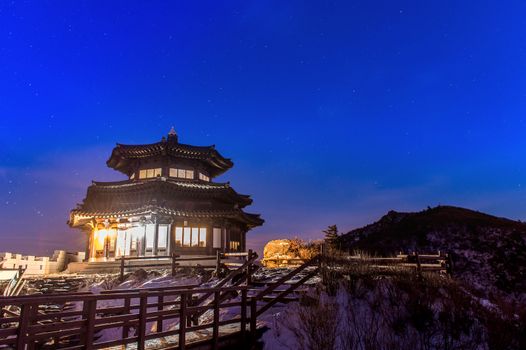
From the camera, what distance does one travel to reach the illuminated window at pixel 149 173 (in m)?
36.2

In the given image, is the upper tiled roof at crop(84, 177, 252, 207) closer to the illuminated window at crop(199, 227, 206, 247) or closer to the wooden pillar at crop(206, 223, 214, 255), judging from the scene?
the wooden pillar at crop(206, 223, 214, 255)

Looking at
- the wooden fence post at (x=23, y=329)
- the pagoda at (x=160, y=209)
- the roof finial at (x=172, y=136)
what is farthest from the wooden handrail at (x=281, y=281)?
the roof finial at (x=172, y=136)

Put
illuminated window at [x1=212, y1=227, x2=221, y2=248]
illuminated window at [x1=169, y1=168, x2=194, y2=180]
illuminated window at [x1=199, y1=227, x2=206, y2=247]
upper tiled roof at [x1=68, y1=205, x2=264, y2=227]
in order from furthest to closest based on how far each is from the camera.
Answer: illuminated window at [x1=169, y1=168, x2=194, y2=180] < illuminated window at [x1=212, y1=227, x2=221, y2=248] < illuminated window at [x1=199, y1=227, x2=206, y2=247] < upper tiled roof at [x1=68, y1=205, x2=264, y2=227]

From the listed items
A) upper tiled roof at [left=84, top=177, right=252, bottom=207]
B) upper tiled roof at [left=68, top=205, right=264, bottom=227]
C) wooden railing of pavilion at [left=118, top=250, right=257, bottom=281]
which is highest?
upper tiled roof at [left=84, top=177, right=252, bottom=207]

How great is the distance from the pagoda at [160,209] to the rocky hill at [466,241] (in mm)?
17075

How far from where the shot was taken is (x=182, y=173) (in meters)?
36.9

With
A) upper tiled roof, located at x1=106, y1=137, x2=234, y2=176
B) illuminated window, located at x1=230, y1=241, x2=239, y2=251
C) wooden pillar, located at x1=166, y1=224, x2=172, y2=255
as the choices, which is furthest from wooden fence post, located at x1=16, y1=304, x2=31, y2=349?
illuminated window, located at x1=230, y1=241, x2=239, y2=251

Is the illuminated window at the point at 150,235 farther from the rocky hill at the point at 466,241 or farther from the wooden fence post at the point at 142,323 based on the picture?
the wooden fence post at the point at 142,323

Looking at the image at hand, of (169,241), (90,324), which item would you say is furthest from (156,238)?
(90,324)

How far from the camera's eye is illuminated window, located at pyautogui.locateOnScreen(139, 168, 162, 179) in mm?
36156

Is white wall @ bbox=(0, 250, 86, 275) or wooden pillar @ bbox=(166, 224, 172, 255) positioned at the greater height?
wooden pillar @ bbox=(166, 224, 172, 255)

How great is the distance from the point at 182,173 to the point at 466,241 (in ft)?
105

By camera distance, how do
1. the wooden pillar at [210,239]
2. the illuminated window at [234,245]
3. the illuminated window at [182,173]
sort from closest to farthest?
1. the wooden pillar at [210,239]
2. the illuminated window at [182,173]
3. the illuminated window at [234,245]

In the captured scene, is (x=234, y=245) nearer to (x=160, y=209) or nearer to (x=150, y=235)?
(x=150, y=235)
